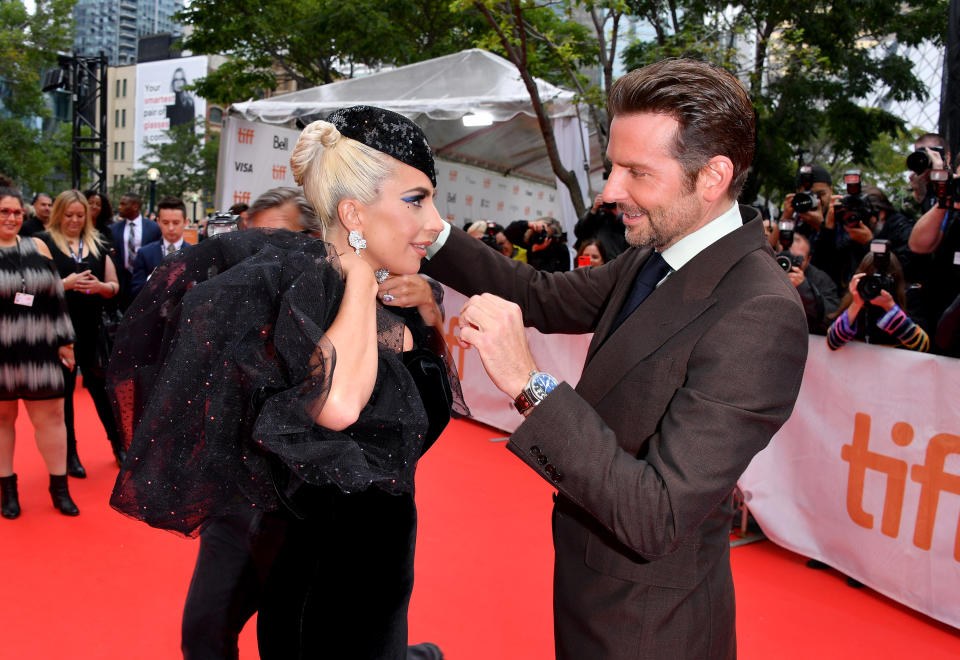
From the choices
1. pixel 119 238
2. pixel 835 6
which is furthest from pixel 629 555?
pixel 835 6

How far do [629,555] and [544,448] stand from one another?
34cm

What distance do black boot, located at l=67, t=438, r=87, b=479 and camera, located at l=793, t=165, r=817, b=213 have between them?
5.34m

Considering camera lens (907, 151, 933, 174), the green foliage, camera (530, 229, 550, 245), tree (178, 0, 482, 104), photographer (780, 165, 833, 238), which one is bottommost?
the green foliage

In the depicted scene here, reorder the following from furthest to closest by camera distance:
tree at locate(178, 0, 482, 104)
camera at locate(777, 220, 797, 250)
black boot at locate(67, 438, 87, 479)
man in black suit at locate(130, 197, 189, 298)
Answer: tree at locate(178, 0, 482, 104)
man in black suit at locate(130, 197, 189, 298)
black boot at locate(67, 438, 87, 479)
camera at locate(777, 220, 797, 250)

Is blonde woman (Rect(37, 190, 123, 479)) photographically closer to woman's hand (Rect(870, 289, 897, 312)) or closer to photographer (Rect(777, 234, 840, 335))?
photographer (Rect(777, 234, 840, 335))

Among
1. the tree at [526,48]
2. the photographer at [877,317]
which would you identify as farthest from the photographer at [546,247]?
the photographer at [877,317]

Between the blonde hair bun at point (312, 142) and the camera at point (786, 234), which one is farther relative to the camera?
the camera at point (786, 234)

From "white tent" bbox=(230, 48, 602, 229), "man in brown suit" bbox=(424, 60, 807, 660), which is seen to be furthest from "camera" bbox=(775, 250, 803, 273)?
"white tent" bbox=(230, 48, 602, 229)

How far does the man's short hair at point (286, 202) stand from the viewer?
10.1 ft

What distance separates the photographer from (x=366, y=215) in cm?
183

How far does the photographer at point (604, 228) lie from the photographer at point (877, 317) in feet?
8.89

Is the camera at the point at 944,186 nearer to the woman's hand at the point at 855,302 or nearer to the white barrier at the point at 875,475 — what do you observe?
the woman's hand at the point at 855,302

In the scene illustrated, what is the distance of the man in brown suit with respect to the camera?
1.32m

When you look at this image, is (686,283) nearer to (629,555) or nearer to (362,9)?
(629,555)
